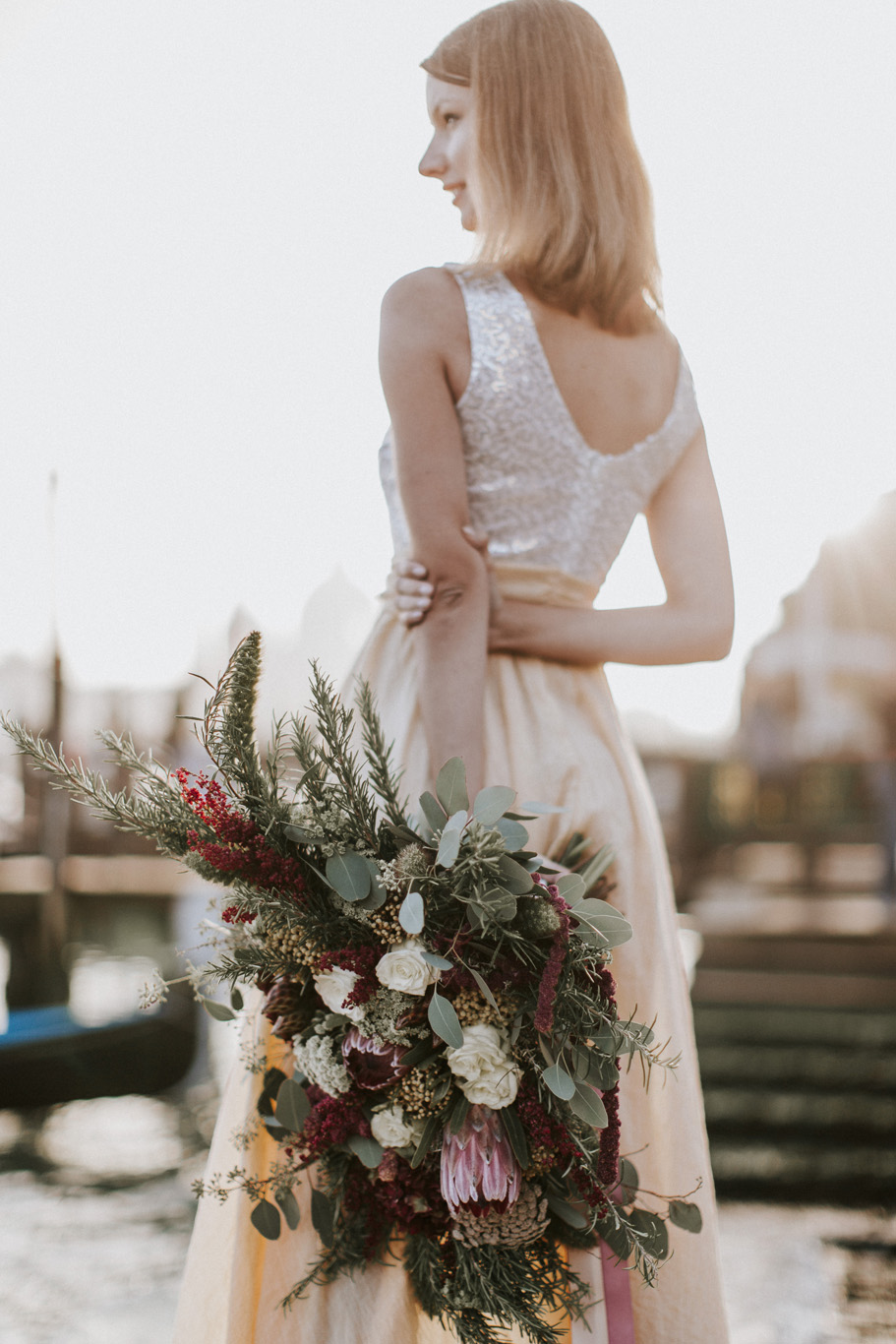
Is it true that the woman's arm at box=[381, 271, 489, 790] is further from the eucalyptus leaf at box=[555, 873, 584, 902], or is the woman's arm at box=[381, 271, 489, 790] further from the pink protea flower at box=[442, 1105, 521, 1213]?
the pink protea flower at box=[442, 1105, 521, 1213]

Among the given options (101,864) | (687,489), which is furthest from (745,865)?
(687,489)

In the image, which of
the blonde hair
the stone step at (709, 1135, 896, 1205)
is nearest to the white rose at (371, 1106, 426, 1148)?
the blonde hair

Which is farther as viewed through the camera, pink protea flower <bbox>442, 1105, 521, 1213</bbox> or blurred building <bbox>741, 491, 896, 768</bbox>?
blurred building <bbox>741, 491, 896, 768</bbox>

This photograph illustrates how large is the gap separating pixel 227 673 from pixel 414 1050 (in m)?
0.42

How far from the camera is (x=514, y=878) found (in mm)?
1048

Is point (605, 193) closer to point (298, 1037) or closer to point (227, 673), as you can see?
point (227, 673)

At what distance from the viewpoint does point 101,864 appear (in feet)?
61.2

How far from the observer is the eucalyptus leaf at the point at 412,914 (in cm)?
101

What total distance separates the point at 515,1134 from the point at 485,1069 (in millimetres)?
85

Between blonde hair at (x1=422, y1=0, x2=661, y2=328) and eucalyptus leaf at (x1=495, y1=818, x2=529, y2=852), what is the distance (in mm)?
693

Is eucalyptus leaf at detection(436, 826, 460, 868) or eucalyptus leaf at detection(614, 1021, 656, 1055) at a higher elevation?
eucalyptus leaf at detection(436, 826, 460, 868)

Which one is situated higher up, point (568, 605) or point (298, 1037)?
point (568, 605)

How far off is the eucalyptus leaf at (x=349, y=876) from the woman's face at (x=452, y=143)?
878mm

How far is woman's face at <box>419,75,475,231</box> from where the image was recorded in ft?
4.61
